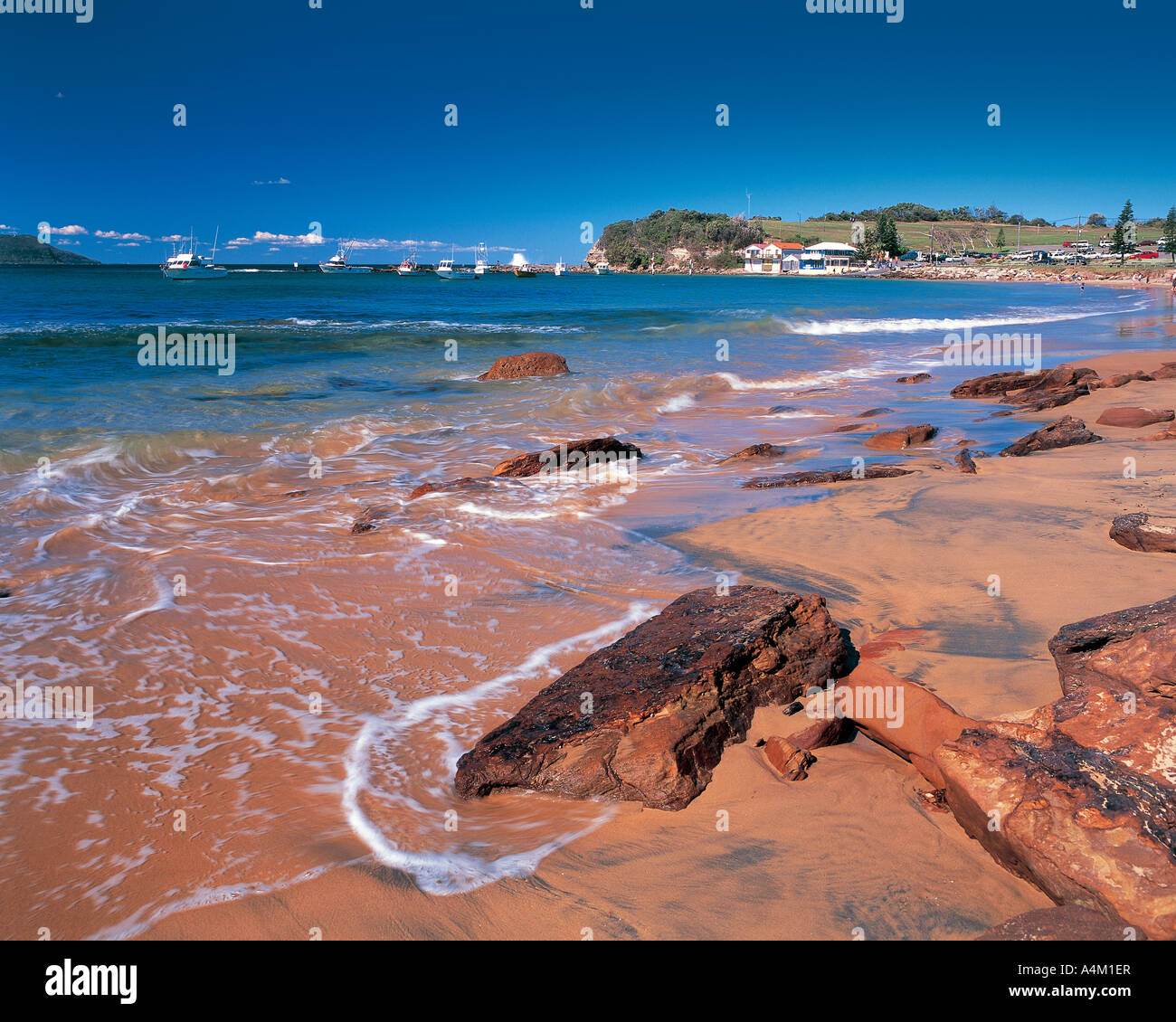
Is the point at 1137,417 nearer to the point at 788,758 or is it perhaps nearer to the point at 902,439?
the point at 902,439

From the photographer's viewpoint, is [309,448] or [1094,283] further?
[1094,283]

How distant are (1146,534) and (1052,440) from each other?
14.1ft

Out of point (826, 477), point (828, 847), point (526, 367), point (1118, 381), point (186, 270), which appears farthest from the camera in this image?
point (186, 270)

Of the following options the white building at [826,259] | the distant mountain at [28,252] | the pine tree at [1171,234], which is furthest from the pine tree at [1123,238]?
the distant mountain at [28,252]

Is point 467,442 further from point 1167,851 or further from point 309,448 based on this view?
point 1167,851

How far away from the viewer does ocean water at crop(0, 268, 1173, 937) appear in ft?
10.0
